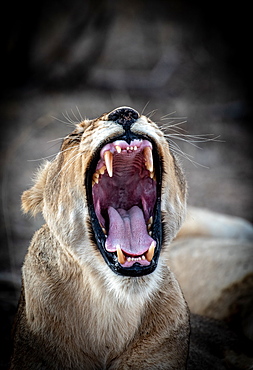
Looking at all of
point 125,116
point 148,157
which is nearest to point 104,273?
point 148,157

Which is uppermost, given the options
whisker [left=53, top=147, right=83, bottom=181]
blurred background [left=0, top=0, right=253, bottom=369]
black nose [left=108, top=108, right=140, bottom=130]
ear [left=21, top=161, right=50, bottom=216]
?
blurred background [left=0, top=0, right=253, bottom=369]

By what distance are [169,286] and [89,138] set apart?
30.2 inches

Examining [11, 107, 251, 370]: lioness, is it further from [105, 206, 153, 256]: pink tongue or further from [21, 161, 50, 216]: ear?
[21, 161, 50, 216]: ear

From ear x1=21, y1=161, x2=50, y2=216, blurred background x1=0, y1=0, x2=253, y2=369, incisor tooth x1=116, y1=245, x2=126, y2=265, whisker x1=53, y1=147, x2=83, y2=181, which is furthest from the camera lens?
blurred background x1=0, y1=0, x2=253, y2=369

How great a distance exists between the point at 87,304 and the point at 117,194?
550 mm

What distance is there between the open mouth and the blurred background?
2.31m

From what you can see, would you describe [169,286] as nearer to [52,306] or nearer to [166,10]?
[52,306]

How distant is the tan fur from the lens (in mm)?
2488

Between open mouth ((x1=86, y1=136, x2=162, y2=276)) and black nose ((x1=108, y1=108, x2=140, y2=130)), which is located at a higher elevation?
black nose ((x1=108, y1=108, x2=140, y2=130))

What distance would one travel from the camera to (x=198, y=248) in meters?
4.41

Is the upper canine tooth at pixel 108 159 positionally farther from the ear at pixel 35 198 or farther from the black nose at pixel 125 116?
the ear at pixel 35 198

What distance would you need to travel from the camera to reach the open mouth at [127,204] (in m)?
2.42

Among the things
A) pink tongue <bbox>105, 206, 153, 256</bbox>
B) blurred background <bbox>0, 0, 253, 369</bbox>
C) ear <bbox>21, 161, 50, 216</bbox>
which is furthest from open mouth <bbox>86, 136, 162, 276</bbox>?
blurred background <bbox>0, 0, 253, 369</bbox>

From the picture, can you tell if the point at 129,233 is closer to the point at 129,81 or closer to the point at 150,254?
the point at 150,254
